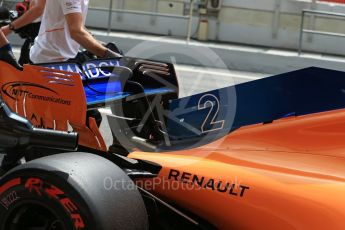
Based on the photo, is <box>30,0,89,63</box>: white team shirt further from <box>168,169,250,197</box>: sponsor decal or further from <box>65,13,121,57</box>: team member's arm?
<box>168,169,250,197</box>: sponsor decal

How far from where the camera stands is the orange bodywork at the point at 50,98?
3176mm

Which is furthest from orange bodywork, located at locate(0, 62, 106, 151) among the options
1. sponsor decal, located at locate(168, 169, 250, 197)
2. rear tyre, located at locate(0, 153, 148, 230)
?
sponsor decal, located at locate(168, 169, 250, 197)

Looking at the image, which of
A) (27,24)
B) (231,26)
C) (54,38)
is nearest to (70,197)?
(54,38)

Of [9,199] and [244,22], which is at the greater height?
[244,22]

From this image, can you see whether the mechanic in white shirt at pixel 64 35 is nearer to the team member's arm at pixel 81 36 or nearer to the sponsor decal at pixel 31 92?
the team member's arm at pixel 81 36

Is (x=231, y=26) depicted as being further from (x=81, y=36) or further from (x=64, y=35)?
(x=81, y=36)

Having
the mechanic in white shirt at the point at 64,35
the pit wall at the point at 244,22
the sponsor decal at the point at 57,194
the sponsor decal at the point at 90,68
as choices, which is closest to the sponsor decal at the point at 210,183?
the sponsor decal at the point at 57,194

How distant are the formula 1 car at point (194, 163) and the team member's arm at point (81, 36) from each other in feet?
1.53

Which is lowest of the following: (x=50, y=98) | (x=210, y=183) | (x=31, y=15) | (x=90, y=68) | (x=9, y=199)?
(x=9, y=199)

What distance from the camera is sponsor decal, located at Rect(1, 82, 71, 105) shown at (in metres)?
3.30

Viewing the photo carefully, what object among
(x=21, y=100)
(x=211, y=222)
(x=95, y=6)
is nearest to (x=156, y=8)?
(x=95, y=6)

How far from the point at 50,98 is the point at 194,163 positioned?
0.98 meters

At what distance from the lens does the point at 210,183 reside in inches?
109

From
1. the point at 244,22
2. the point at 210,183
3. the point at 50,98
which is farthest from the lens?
the point at 244,22
